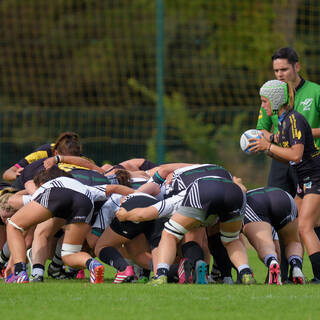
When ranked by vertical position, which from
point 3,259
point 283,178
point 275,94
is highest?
point 275,94

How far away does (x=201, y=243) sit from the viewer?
7.61 meters

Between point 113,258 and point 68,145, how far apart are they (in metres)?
2.15

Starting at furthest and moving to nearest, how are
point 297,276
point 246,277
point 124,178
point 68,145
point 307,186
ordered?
point 68,145 → point 124,178 → point 307,186 → point 297,276 → point 246,277

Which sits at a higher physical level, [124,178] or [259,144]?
[259,144]

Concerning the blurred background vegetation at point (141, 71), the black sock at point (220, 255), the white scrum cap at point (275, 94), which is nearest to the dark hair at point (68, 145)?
the black sock at point (220, 255)

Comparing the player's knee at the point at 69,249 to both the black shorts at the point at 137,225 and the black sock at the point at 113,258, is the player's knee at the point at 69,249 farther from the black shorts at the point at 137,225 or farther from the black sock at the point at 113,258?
the black shorts at the point at 137,225

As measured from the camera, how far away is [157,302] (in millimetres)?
5855

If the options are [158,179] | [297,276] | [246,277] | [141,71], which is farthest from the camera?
[141,71]

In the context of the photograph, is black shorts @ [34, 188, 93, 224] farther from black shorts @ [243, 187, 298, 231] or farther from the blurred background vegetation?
the blurred background vegetation

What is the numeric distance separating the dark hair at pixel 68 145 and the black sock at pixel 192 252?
238 centimetres

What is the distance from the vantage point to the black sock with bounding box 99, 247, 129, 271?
298 inches

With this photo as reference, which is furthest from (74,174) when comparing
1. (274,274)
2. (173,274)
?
(274,274)

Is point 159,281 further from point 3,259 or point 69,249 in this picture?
point 3,259

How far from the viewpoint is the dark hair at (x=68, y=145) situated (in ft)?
30.8
